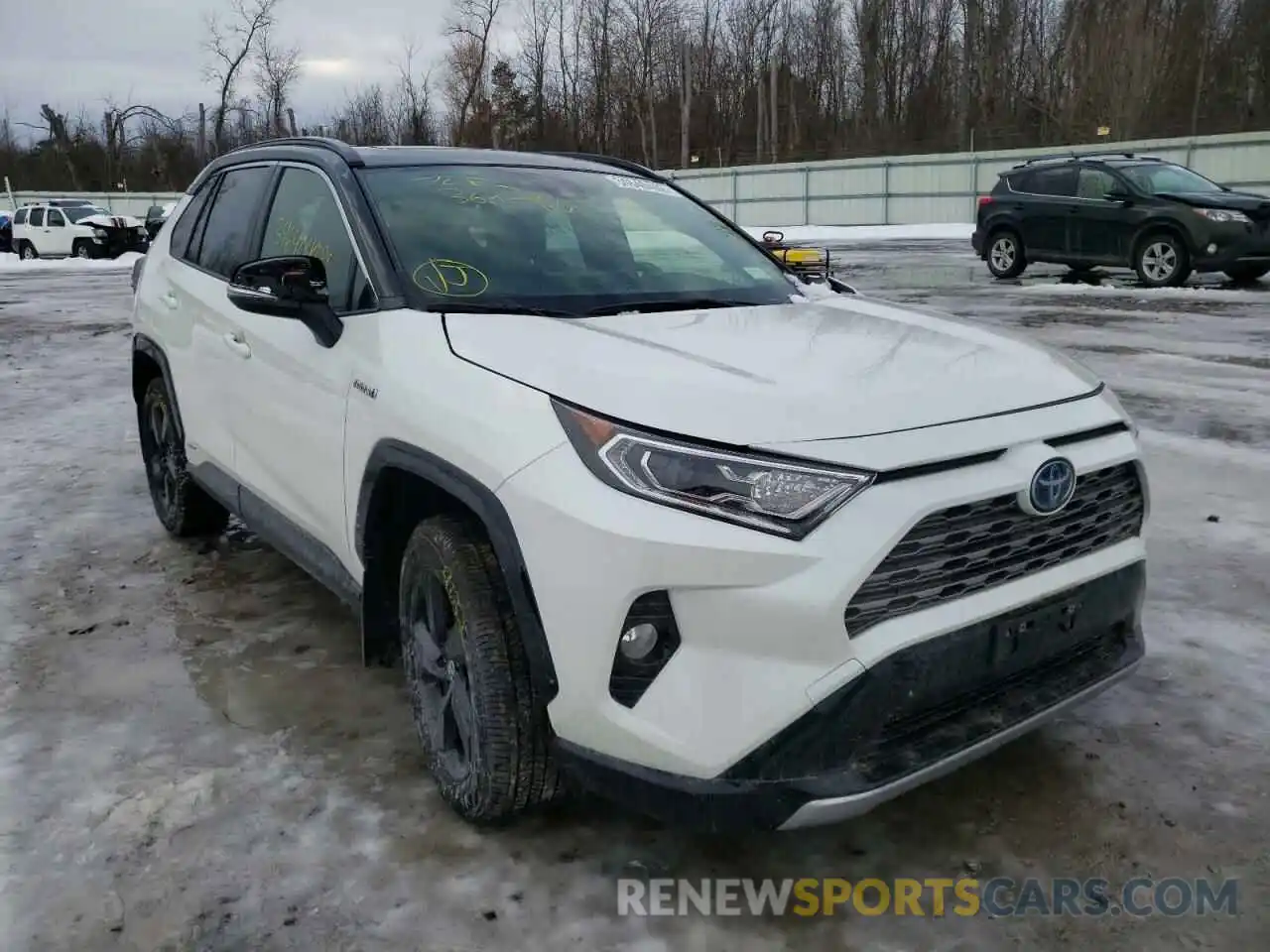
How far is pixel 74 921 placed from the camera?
93.7 inches

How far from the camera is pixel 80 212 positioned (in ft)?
102

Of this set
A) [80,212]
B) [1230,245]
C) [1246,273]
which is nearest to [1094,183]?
[1230,245]

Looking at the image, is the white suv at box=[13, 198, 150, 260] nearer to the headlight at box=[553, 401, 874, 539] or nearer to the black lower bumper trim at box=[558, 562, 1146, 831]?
the headlight at box=[553, 401, 874, 539]

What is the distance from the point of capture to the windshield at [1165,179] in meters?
13.9

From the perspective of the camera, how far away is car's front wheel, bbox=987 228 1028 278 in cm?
1583

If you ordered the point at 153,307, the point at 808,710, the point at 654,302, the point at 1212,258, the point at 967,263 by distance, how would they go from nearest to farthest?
the point at 808,710, the point at 654,302, the point at 153,307, the point at 1212,258, the point at 967,263

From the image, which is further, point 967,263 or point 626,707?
point 967,263

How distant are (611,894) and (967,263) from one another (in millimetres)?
18712

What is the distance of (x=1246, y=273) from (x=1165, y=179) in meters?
1.59

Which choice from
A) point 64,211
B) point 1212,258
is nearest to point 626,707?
point 1212,258

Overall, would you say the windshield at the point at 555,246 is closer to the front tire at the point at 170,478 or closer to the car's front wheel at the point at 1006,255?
the front tire at the point at 170,478


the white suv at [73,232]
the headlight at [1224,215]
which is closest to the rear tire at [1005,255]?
the headlight at [1224,215]

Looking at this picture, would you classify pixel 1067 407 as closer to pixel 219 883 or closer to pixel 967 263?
pixel 219 883

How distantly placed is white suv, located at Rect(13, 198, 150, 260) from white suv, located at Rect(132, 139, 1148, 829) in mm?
29905
